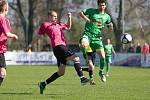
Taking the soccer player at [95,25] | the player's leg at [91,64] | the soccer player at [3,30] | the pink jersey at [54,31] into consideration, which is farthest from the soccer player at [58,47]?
the player's leg at [91,64]

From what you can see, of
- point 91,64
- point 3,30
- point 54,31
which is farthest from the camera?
point 91,64

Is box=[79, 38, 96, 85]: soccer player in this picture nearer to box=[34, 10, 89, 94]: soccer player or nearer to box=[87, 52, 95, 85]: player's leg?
box=[87, 52, 95, 85]: player's leg

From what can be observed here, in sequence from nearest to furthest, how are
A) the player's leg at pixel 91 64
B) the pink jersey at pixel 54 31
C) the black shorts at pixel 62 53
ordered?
the black shorts at pixel 62 53, the pink jersey at pixel 54 31, the player's leg at pixel 91 64

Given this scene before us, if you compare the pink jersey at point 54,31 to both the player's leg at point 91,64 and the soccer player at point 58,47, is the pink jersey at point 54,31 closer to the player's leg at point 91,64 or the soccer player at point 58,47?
the soccer player at point 58,47

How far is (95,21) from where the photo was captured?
17125 millimetres

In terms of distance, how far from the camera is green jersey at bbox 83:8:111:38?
17.0m

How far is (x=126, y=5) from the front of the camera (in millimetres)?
63656

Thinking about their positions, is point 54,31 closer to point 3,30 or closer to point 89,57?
point 3,30

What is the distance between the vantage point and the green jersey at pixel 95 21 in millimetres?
17047

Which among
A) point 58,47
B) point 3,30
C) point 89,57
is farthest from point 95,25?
point 3,30

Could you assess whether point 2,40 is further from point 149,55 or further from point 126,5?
point 126,5

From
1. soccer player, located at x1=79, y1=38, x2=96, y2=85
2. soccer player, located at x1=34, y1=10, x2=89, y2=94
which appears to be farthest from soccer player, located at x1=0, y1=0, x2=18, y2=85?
soccer player, located at x1=79, y1=38, x2=96, y2=85

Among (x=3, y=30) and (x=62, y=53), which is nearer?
(x=3, y=30)

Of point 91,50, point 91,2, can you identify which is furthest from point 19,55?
point 91,50
